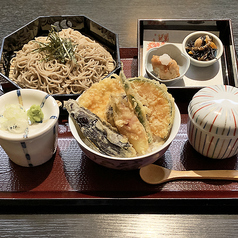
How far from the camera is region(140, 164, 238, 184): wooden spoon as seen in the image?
4.95ft

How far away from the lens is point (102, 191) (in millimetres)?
1496

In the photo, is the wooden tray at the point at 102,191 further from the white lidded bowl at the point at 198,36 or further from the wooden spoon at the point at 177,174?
the white lidded bowl at the point at 198,36

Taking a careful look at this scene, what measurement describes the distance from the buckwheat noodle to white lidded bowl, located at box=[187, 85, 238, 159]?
0.78 m

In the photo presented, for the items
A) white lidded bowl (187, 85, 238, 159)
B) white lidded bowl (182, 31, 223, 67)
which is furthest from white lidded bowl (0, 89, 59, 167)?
white lidded bowl (182, 31, 223, 67)

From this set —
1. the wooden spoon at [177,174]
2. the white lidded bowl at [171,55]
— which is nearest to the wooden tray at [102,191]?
the wooden spoon at [177,174]

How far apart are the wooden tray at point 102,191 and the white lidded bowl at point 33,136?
0.09 metres

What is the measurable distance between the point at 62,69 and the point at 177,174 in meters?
1.03

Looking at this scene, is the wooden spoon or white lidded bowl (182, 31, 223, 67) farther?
white lidded bowl (182, 31, 223, 67)

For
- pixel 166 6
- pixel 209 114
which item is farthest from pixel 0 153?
pixel 166 6

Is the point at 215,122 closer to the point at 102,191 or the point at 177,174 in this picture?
the point at 177,174

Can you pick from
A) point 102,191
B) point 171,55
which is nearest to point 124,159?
point 102,191

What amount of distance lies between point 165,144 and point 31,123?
0.67 meters

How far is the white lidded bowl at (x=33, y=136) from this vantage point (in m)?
1.40

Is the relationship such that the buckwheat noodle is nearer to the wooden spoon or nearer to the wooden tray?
the wooden tray
